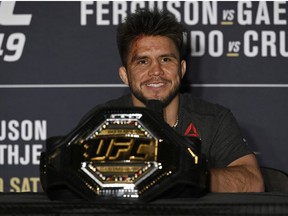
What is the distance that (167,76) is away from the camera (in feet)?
5.54

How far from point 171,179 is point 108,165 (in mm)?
75

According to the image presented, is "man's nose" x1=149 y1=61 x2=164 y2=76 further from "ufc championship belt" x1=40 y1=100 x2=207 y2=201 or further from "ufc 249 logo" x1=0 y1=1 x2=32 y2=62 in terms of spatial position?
"ufc championship belt" x1=40 y1=100 x2=207 y2=201

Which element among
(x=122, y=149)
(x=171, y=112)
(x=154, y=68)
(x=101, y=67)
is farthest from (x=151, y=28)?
(x=122, y=149)

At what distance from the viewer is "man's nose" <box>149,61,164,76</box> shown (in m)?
1.68

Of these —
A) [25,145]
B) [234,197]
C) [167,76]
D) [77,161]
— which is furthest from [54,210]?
[25,145]

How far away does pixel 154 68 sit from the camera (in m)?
1.69

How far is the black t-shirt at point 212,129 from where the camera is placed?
1.55 m

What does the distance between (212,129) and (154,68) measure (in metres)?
0.22

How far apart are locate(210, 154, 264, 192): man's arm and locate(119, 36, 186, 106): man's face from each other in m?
0.35

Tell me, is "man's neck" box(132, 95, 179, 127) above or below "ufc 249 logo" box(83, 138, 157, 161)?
below

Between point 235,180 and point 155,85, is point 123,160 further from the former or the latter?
point 155,85

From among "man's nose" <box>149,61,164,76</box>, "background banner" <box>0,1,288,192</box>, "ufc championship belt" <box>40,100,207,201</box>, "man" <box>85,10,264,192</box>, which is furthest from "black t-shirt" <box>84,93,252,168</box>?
"ufc championship belt" <box>40,100,207,201</box>

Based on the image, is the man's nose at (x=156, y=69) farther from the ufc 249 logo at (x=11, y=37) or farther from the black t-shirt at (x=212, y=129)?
the ufc 249 logo at (x=11, y=37)

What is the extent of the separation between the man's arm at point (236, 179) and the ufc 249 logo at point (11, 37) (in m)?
1.09
